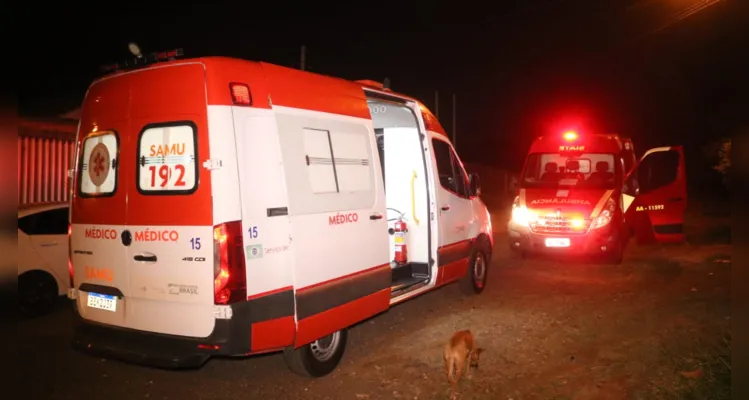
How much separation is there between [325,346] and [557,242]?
19.8 ft

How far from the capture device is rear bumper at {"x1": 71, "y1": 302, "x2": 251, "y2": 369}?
4152mm

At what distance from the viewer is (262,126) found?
4.40m

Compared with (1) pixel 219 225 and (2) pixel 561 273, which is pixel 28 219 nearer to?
(1) pixel 219 225

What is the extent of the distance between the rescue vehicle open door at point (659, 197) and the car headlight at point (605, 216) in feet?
4.04

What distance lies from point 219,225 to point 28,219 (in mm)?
4190

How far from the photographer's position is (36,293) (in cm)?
702

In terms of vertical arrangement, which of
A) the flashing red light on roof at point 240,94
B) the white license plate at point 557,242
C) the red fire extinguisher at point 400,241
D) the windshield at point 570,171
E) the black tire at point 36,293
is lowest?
the black tire at point 36,293

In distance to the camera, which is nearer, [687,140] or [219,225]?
[219,225]

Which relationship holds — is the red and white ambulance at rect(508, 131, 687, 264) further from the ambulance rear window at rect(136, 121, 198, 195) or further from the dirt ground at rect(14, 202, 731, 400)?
the ambulance rear window at rect(136, 121, 198, 195)

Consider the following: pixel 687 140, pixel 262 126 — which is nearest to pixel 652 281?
pixel 262 126

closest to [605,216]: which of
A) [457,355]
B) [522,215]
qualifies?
[522,215]

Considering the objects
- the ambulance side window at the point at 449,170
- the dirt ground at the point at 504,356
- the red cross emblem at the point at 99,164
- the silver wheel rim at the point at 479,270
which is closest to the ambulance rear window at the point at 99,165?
the red cross emblem at the point at 99,164

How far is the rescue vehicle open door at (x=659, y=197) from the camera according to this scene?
11305 mm

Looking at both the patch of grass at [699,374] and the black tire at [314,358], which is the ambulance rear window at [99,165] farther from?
the patch of grass at [699,374]
